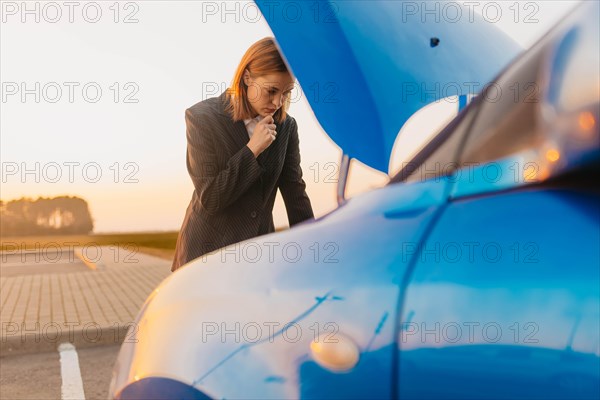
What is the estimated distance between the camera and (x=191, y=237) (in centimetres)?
255

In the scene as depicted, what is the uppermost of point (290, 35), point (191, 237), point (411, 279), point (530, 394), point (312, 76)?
point (290, 35)

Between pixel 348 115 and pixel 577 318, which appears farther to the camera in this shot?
pixel 348 115

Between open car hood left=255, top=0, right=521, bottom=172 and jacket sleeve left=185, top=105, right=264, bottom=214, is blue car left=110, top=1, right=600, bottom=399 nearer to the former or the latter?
jacket sleeve left=185, top=105, right=264, bottom=214

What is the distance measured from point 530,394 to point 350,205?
471 millimetres

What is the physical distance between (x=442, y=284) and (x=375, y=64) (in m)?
2.73

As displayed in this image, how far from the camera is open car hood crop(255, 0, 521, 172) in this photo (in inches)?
130

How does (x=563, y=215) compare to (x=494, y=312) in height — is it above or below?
above

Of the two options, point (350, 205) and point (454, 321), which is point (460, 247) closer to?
point (454, 321)

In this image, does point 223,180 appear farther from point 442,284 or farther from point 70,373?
point 70,373

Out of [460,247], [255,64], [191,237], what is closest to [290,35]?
[255,64]

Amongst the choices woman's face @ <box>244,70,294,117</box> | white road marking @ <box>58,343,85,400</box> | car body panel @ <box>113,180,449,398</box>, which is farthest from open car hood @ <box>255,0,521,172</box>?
white road marking @ <box>58,343,85,400</box>

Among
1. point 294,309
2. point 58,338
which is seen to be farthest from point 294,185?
point 58,338

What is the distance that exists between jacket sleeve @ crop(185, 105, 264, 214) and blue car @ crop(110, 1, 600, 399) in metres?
1.33

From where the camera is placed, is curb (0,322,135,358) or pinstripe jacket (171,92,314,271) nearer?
pinstripe jacket (171,92,314,271)
